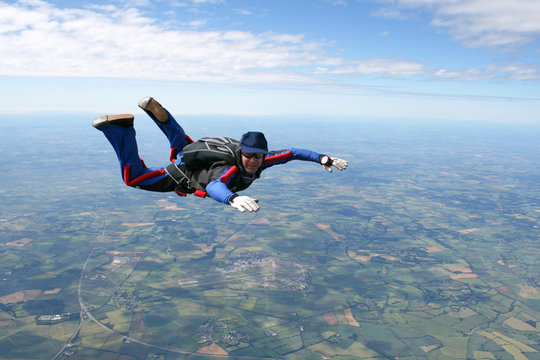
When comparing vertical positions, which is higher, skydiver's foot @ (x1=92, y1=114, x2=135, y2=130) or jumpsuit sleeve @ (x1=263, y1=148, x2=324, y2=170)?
skydiver's foot @ (x1=92, y1=114, x2=135, y2=130)

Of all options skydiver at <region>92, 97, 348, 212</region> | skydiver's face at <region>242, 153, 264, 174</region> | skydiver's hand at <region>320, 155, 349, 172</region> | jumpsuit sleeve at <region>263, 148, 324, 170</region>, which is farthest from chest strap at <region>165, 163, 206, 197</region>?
skydiver's hand at <region>320, 155, 349, 172</region>

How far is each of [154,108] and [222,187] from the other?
2390 mm

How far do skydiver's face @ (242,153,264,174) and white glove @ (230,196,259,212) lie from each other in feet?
5.35

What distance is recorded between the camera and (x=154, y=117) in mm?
7098

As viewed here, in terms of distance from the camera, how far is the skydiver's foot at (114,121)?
20.0ft

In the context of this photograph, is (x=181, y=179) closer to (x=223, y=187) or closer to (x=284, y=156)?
(x=223, y=187)

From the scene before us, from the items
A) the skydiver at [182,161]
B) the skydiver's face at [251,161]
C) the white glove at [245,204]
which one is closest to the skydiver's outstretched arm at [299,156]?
the skydiver at [182,161]

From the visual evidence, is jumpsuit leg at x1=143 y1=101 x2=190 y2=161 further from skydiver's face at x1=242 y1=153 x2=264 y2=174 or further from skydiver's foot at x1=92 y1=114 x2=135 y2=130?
skydiver's face at x1=242 y1=153 x2=264 y2=174

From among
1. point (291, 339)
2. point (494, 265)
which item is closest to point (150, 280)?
point (291, 339)

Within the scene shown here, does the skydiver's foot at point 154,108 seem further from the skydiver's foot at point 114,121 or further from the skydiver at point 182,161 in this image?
the skydiver's foot at point 114,121

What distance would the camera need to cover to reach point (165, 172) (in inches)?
304

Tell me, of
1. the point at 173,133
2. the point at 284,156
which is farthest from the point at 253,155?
the point at 173,133

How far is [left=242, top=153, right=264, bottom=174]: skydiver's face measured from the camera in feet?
22.3

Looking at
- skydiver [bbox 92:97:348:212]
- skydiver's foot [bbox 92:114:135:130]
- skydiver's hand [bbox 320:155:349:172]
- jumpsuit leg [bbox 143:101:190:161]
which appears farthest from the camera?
skydiver's hand [bbox 320:155:349:172]
